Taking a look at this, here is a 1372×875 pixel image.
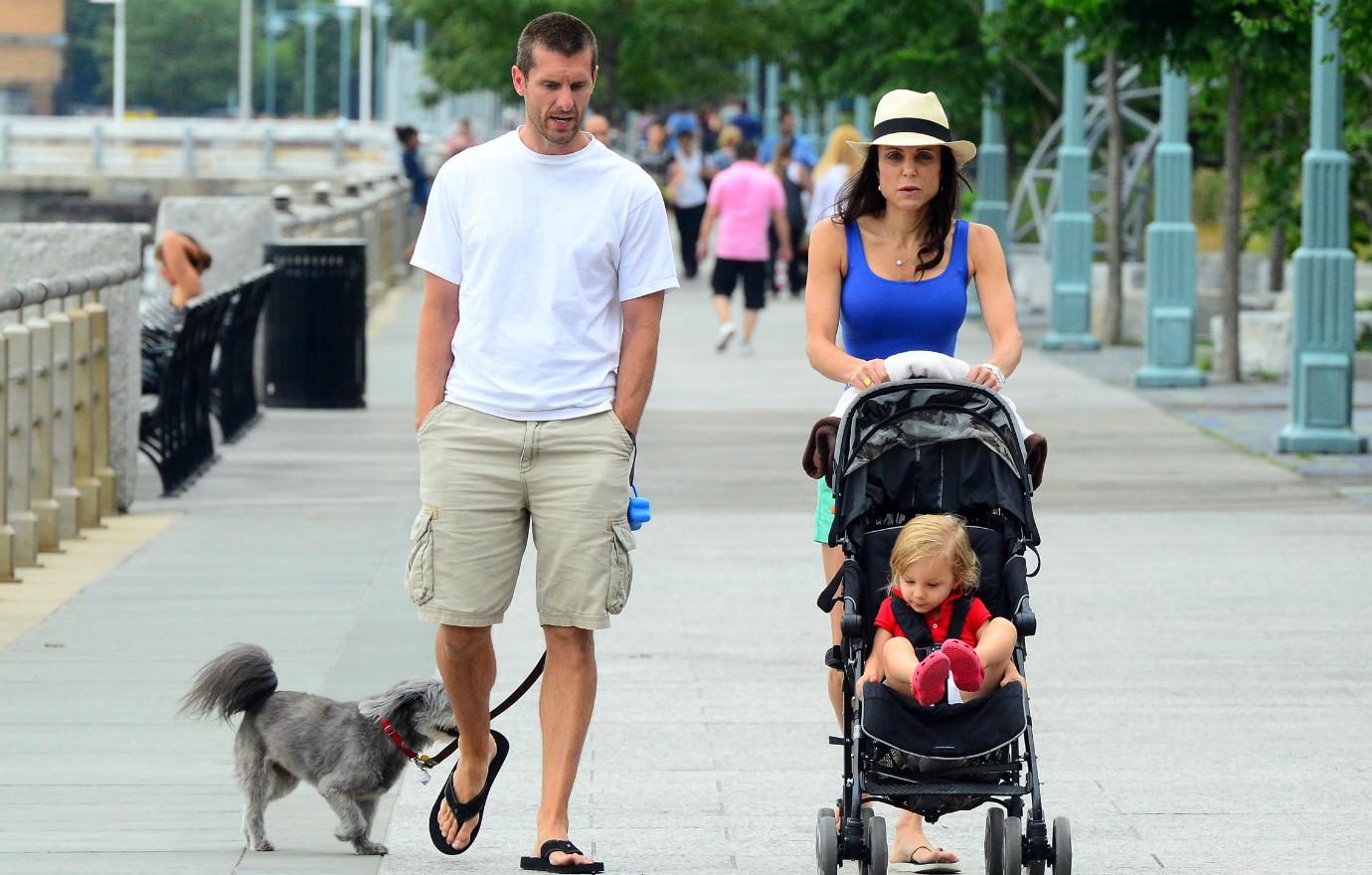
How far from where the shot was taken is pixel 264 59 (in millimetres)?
158125

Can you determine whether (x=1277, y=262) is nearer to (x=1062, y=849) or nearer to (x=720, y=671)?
(x=720, y=671)

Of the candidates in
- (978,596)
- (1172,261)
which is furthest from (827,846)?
(1172,261)

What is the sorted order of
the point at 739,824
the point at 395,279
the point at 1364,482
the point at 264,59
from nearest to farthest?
the point at 739,824
the point at 1364,482
the point at 395,279
the point at 264,59

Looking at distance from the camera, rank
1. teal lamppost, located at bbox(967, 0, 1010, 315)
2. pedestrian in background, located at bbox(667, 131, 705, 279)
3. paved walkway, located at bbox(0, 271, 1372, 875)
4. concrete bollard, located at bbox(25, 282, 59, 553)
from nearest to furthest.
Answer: paved walkway, located at bbox(0, 271, 1372, 875)
concrete bollard, located at bbox(25, 282, 59, 553)
teal lamppost, located at bbox(967, 0, 1010, 315)
pedestrian in background, located at bbox(667, 131, 705, 279)

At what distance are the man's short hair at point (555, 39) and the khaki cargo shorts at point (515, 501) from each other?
2.64ft

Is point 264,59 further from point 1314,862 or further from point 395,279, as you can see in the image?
point 1314,862

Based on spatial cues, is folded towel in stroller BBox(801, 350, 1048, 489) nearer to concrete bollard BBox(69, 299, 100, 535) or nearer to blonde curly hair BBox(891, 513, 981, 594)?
blonde curly hair BBox(891, 513, 981, 594)

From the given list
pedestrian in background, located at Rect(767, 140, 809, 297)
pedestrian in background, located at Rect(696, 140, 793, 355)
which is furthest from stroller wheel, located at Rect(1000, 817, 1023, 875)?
pedestrian in background, located at Rect(767, 140, 809, 297)

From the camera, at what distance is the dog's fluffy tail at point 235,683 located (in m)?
6.07

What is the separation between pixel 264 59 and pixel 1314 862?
513ft

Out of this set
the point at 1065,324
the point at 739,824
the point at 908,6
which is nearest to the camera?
the point at 739,824

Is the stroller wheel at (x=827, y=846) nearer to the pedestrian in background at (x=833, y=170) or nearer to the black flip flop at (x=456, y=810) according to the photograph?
the black flip flop at (x=456, y=810)

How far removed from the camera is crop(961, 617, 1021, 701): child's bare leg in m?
5.31

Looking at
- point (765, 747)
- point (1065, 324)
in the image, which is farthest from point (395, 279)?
point (765, 747)
